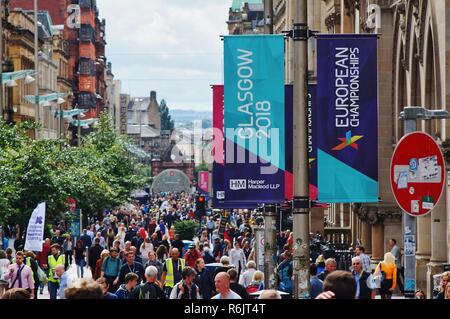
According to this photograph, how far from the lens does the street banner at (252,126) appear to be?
1953 centimetres

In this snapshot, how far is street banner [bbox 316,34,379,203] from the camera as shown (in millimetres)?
17984

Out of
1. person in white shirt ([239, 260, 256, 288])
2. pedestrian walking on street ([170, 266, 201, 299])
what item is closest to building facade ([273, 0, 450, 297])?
person in white shirt ([239, 260, 256, 288])

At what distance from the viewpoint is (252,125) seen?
19.9m

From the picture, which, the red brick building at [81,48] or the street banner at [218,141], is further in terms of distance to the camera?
the red brick building at [81,48]

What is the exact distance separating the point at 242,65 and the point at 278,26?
80.4m

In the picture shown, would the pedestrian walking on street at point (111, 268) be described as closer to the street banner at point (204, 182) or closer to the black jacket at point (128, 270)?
the black jacket at point (128, 270)

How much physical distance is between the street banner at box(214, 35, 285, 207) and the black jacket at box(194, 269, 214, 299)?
2.46 m

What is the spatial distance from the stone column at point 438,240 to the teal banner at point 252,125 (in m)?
9.72

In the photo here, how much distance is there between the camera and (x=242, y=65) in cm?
1955

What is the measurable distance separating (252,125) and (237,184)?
88 cm

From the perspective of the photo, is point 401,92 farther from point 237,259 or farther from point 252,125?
point 252,125

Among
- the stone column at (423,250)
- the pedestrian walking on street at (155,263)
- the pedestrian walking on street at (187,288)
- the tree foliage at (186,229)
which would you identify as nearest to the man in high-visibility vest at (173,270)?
the pedestrian walking on street at (155,263)

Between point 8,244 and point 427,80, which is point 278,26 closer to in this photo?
point 8,244
